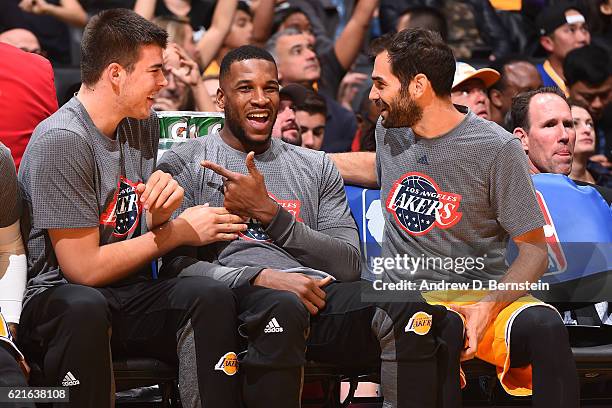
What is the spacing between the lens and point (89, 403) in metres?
2.96

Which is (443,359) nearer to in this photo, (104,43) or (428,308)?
(428,308)

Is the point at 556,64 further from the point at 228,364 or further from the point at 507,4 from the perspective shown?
the point at 228,364

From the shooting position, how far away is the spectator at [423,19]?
245 inches

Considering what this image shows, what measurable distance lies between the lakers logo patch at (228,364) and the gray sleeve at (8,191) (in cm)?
78

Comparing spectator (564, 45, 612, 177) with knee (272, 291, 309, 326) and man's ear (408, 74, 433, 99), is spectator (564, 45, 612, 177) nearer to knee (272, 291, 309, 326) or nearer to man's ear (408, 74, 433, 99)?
man's ear (408, 74, 433, 99)

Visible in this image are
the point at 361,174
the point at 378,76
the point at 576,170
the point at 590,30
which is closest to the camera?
the point at 378,76

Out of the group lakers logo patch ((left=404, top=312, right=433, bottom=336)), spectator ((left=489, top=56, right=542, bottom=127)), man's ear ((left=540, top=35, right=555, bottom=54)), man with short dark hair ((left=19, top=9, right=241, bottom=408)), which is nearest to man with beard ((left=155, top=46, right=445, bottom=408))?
lakers logo patch ((left=404, top=312, right=433, bottom=336))

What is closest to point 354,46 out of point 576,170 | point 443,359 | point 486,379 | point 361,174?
point 576,170

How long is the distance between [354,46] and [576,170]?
5.83ft

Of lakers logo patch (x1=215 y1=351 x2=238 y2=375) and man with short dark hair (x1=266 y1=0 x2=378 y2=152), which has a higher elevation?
man with short dark hair (x1=266 y1=0 x2=378 y2=152)

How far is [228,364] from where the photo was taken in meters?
3.07

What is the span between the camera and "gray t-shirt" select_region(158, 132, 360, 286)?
11.1ft

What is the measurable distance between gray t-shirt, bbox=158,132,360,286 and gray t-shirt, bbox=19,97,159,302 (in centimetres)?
18

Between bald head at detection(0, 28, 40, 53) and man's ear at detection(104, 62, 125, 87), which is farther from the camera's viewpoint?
bald head at detection(0, 28, 40, 53)
